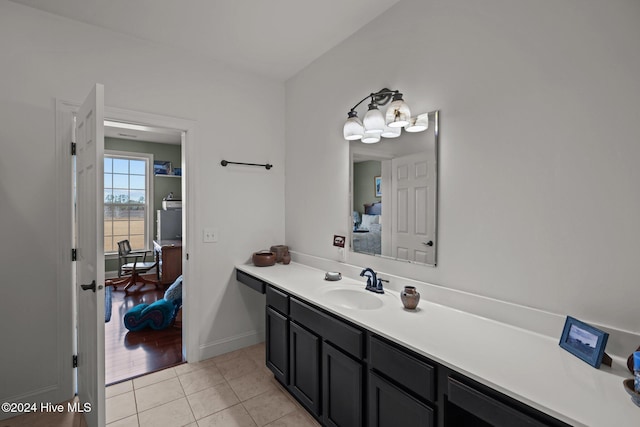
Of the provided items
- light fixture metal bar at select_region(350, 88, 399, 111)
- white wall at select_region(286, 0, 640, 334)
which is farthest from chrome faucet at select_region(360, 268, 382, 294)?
light fixture metal bar at select_region(350, 88, 399, 111)

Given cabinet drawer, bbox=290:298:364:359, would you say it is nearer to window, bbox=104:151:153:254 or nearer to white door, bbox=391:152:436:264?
white door, bbox=391:152:436:264

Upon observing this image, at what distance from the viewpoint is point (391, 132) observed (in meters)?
2.02

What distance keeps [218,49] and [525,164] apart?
2466 mm

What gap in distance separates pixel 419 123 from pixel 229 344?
2.53 meters

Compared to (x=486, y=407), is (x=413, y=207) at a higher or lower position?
higher

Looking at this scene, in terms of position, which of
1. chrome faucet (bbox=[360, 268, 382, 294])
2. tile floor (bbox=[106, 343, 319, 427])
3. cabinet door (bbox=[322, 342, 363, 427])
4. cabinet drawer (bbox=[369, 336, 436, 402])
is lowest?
tile floor (bbox=[106, 343, 319, 427])

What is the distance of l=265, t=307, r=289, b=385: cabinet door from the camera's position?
2111 mm

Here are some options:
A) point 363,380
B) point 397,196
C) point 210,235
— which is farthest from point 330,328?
point 210,235

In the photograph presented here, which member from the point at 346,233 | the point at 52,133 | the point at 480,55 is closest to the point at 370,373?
the point at 346,233

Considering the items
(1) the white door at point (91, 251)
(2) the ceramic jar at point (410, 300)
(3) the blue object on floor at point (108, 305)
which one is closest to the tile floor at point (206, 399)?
(1) the white door at point (91, 251)

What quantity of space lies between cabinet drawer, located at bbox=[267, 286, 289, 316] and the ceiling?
6.41 feet

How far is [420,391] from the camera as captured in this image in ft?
3.94

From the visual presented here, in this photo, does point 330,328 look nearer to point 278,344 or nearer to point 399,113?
point 278,344

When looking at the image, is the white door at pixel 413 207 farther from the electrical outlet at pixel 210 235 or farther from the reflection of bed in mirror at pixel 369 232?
the electrical outlet at pixel 210 235
